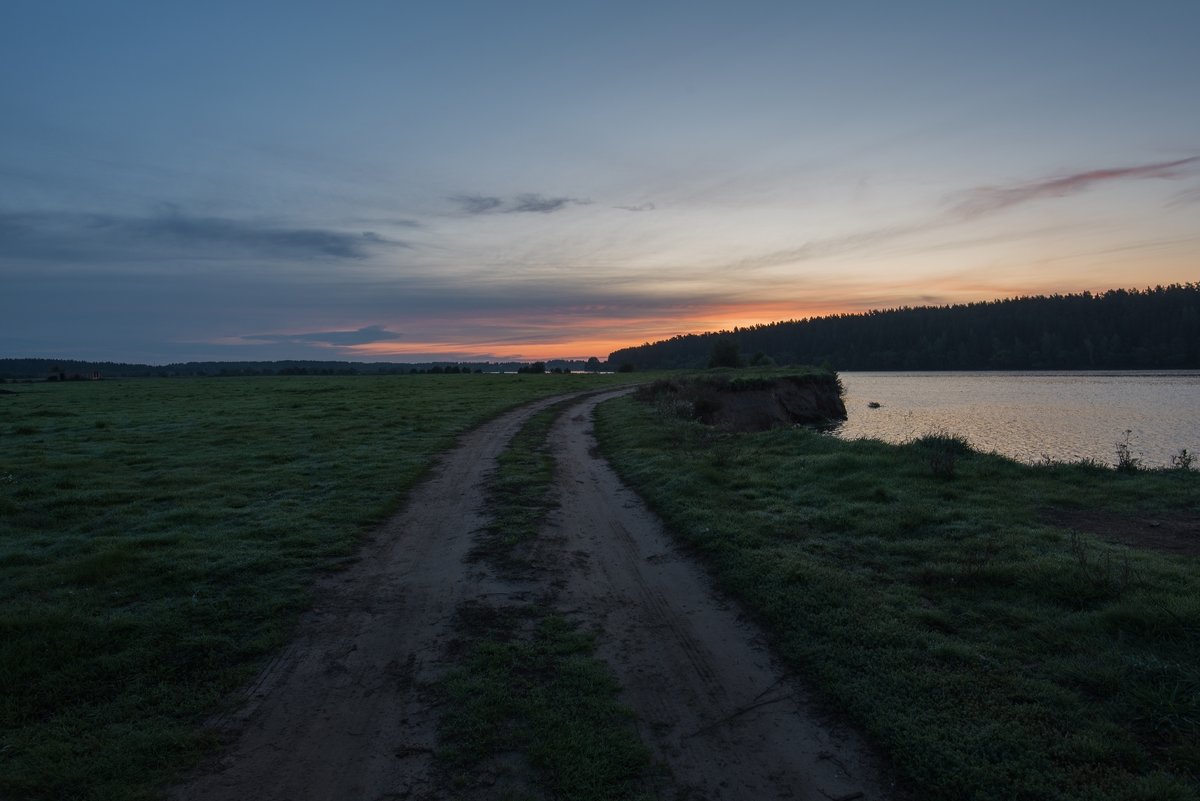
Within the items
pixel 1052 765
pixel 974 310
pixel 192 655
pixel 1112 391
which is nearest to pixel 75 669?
pixel 192 655

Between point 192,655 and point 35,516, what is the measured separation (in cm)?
834

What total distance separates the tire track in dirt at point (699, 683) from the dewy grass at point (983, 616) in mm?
357

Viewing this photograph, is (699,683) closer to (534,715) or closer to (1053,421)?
(534,715)

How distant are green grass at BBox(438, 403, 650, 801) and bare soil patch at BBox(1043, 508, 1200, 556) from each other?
854 centimetres

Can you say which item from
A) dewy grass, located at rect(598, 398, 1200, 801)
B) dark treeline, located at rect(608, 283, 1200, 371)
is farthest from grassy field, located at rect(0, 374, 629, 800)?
dark treeline, located at rect(608, 283, 1200, 371)

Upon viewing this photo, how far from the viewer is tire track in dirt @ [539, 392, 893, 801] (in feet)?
14.9

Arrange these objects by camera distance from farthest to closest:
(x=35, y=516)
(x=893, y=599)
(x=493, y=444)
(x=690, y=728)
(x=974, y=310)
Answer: (x=974, y=310)
(x=493, y=444)
(x=35, y=516)
(x=893, y=599)
(x=690, y=728)

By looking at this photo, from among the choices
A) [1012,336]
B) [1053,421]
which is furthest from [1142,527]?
[1012,336]

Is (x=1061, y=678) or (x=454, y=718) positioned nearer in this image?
(x=454, y=718)

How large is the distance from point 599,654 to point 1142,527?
9601mm

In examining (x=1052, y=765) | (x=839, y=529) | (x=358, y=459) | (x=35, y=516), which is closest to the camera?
(x=1052, y=765)

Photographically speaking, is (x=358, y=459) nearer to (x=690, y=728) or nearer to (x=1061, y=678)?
(x=690, y=728)

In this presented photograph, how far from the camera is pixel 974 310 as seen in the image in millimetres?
162750

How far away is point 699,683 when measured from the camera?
19.3 ft
